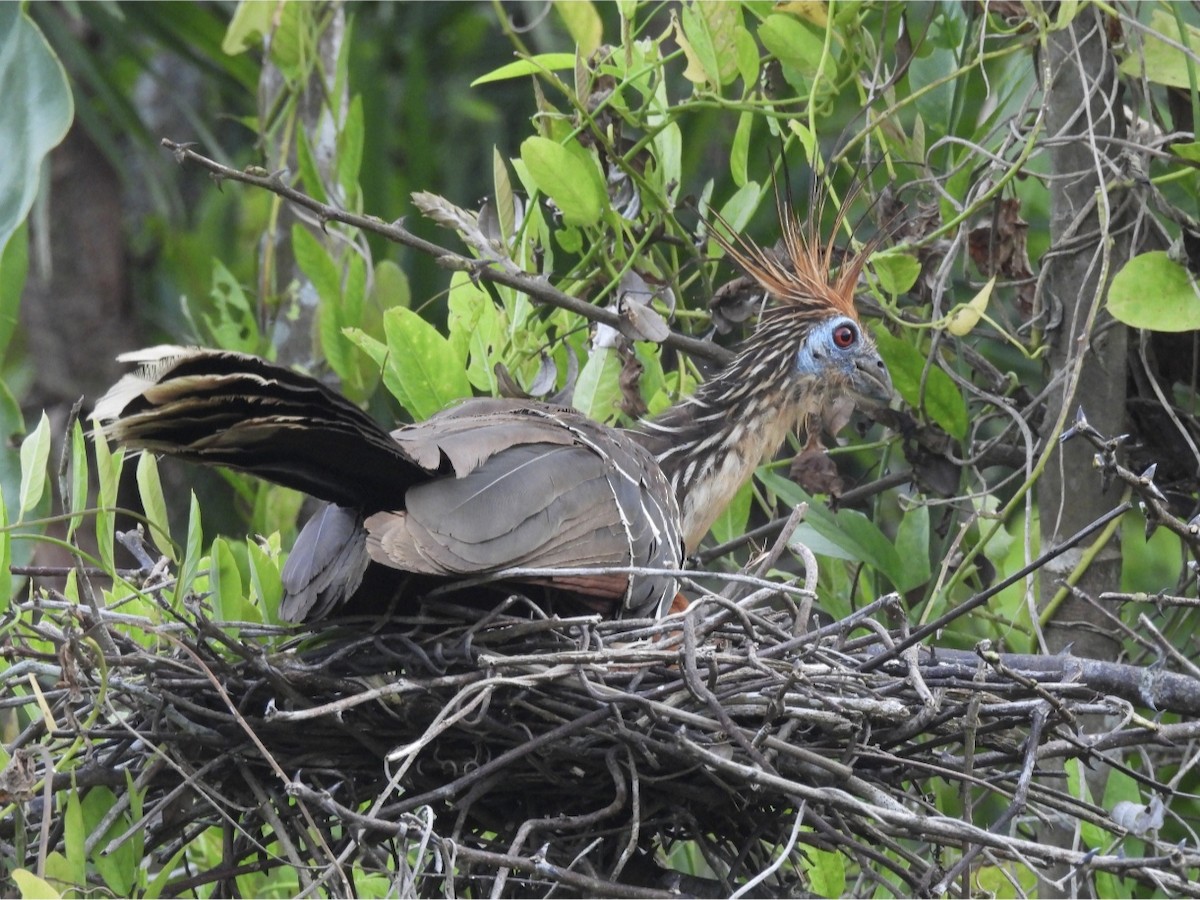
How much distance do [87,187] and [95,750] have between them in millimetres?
6162

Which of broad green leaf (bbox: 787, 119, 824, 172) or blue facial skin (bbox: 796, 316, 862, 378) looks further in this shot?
blue facial skin (bbox: 796, 316, 862, 378)

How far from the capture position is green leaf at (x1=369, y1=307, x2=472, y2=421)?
12.1 feet

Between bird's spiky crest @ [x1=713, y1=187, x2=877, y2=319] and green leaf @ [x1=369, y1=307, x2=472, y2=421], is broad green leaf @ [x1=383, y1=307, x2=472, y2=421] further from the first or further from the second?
bird's spiky crest @ [x1=713, y1=187, x2=877, y2=319]

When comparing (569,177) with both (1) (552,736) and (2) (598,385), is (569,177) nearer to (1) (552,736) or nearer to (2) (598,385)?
(2) (598,385)

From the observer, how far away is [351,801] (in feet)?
9.89

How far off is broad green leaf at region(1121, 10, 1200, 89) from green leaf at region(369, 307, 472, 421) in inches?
71.5

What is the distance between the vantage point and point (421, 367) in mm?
3791

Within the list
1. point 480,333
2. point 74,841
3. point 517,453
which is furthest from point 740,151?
point 74,841

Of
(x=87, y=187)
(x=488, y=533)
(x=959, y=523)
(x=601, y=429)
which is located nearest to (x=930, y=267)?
(x=959, y=523)

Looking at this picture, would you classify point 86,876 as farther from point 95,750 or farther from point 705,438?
point 705,438

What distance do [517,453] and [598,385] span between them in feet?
3.05

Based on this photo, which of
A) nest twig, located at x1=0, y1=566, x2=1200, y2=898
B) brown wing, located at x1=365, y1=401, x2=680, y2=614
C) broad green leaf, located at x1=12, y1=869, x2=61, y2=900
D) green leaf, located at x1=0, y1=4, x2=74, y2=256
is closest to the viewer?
broad green leaf, located at x1=12, y1=869, x2=61, y2=900

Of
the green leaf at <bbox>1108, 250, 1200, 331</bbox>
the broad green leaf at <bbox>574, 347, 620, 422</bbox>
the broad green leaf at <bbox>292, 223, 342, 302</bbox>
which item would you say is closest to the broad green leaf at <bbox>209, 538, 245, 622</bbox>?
the broad green leaf at <bbox>574, 347, 620, 422</bbox>

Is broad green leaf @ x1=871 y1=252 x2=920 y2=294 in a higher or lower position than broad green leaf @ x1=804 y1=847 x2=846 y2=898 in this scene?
higher
